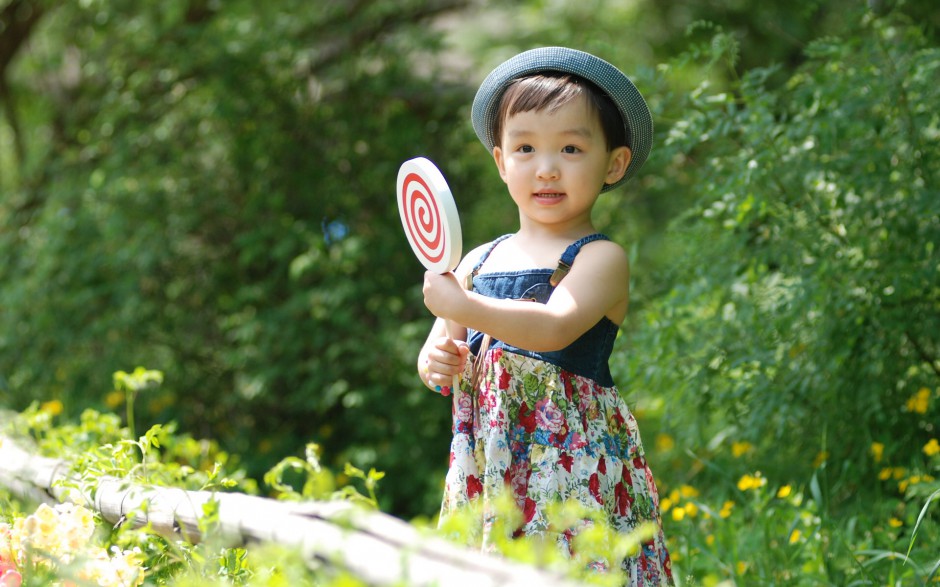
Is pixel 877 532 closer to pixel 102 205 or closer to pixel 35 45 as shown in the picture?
pixel 102 205

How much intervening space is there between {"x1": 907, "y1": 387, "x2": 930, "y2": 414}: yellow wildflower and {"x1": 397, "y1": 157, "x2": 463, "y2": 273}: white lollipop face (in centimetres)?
181

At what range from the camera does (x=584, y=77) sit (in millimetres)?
2117

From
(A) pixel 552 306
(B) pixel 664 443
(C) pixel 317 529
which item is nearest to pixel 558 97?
(A) pixel 552 306

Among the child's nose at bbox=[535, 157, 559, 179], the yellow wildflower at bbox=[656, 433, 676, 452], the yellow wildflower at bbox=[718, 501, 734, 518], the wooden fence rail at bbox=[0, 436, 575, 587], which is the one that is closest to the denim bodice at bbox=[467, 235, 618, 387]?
the child's nose at bbox=[535, 157, 559, 179]

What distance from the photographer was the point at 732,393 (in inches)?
125

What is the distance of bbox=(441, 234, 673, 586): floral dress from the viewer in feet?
6.68

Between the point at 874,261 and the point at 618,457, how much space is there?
142 centimetres

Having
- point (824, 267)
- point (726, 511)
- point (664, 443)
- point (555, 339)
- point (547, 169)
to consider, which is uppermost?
point (547, 169)

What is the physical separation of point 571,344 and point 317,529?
0.73 meters

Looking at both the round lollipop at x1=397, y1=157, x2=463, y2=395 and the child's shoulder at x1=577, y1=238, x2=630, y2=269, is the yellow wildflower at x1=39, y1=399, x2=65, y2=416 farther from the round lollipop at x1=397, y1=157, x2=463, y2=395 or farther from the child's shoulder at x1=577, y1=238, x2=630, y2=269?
the child's shoulder at x1=577, y1=238, x2=630, y2=269

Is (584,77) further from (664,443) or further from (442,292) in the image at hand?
(664,443)

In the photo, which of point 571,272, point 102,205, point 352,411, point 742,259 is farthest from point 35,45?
point 571,272

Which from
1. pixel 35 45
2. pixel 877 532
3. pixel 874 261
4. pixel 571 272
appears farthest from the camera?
pixel 35 45

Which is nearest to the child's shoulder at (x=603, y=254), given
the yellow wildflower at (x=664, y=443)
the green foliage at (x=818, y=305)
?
the green foliage at (x=818, y=305)
